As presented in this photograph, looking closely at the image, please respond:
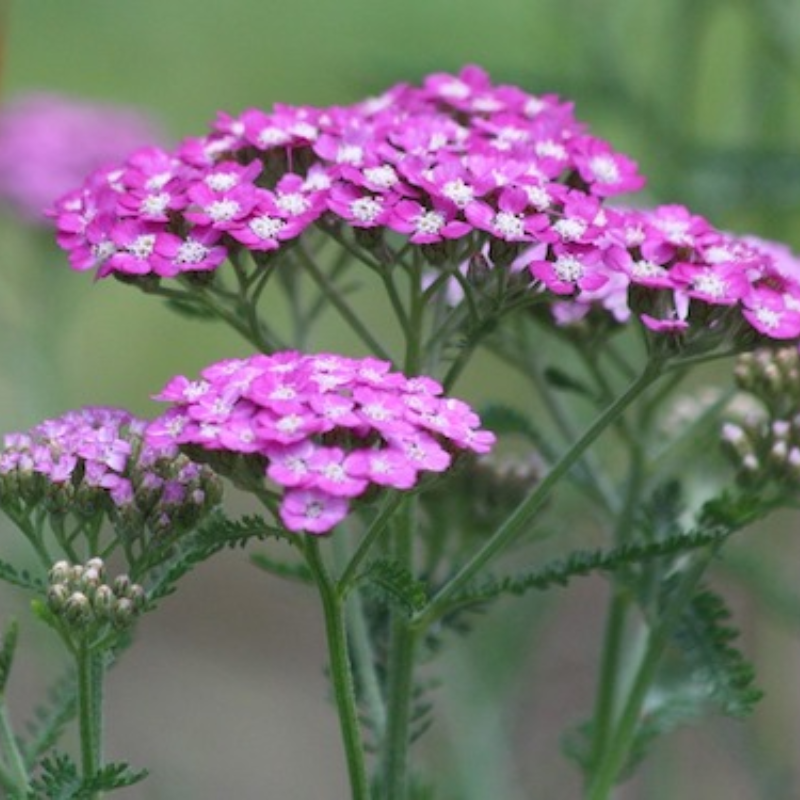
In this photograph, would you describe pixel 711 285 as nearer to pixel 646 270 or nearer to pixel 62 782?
pixel 646 270

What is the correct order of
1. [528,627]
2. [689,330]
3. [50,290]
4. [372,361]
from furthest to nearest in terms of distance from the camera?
[50,290] < [528,627] < [689,330] < [372,361]

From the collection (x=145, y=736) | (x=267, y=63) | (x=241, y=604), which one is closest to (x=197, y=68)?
(x=267, y=63)

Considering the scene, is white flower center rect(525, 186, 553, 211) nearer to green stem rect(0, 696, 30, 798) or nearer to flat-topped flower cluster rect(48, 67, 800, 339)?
flat-topped flower cluster rect(48, 67, 800, 339)

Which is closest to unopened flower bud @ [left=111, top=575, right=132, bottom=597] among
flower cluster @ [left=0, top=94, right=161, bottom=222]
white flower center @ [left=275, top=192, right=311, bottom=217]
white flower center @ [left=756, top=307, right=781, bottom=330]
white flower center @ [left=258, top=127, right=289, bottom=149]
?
white flower center @ [left=275, top=192, right=311, bottom=217]

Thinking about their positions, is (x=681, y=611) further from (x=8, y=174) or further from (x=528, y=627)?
(x=8, y=174)

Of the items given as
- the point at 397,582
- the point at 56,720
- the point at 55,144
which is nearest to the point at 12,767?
the point at 56,720

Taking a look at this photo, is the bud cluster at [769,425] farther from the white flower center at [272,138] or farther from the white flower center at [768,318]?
the white flower center at [272,138]
